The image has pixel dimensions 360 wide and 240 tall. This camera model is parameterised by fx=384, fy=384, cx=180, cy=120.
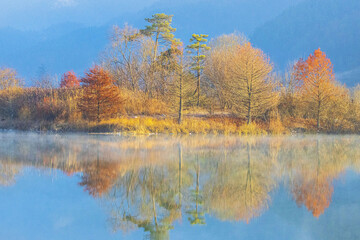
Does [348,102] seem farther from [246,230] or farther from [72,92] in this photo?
[246,230]

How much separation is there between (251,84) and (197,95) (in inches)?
267

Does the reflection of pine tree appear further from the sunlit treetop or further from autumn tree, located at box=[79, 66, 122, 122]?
the sunlit treetop

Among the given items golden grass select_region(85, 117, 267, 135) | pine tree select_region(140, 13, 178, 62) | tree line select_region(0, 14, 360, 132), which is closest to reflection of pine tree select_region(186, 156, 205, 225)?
golden grass select_region(85, 117, 267, 135)

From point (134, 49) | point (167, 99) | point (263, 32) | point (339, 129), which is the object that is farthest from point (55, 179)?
point (263, 32)

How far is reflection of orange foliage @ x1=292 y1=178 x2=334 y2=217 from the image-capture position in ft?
24.2

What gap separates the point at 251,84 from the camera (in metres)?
Answer: 28.8

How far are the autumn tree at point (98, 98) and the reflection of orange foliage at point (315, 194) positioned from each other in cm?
2036

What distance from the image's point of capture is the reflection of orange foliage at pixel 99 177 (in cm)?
868

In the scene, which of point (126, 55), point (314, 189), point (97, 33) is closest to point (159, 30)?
point (126, 55)

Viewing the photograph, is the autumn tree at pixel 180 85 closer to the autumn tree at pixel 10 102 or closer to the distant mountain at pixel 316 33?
the autumn tree at pixel 10 102

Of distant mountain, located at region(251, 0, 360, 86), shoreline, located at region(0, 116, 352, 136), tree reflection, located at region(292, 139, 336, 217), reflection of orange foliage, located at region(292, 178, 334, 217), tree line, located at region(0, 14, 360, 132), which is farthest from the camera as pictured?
distant mountain, located at region(251, 0, 360, 86)

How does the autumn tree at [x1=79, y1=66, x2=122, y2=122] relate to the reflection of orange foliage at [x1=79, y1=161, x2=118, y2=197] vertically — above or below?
above

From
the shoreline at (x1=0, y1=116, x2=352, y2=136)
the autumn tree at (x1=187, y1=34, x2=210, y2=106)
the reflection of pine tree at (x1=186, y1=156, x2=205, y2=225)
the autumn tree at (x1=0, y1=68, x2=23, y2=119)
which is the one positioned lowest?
the reflection of pine tree at (x1=186, y1=156, x2=205, y2=225)

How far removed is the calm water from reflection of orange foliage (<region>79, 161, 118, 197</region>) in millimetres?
25
